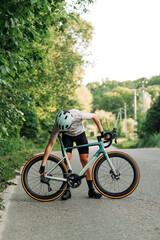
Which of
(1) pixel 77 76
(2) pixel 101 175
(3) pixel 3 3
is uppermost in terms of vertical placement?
(1) pixel 77 76

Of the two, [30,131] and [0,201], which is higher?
[30,131]

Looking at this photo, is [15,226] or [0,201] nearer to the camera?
[15,226]

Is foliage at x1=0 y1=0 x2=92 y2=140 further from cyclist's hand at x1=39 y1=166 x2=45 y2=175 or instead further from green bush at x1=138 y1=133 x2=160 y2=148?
green bush at x1=138 y1=133 x2=160 y2=148

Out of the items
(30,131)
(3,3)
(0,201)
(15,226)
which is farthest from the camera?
(30,131)

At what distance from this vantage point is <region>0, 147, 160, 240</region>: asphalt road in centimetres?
348

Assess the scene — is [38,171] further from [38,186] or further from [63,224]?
[63,224]

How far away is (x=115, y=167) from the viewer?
512 cm

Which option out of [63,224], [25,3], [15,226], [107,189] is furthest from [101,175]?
[25,3]

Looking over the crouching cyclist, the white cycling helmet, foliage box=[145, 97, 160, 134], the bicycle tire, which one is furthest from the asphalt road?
foliage box=[145, 97, 160, 134]

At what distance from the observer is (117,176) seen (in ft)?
16.7

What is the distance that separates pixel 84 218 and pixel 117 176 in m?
1.23

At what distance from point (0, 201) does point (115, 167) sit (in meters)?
1.93

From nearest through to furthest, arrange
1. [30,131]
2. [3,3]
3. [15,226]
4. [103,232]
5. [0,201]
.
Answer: [103,232] → [15,226] → [3,3] → [0,201] → [30,131]

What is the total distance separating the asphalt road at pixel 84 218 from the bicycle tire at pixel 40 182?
0.13m
